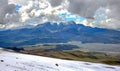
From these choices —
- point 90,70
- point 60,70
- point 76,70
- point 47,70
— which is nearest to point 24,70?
point 47,70

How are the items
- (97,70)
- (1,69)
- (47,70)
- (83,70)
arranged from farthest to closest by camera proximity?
(97,70)
(83,70)
(47,70)
(1,69)

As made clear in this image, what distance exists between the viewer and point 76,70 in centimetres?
3425

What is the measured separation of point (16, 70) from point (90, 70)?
41.5ft

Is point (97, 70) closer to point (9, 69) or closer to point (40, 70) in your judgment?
point (40, 70)

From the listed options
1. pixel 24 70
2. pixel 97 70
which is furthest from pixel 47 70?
pixel 97 70

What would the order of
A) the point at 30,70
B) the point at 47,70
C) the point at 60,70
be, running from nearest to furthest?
the point at 30,70 < the point at 47,70 < the point at 60,70

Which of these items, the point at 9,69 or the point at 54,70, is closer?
the point at 9,69

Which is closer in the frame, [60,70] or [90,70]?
[60,70]

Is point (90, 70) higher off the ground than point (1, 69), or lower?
lower

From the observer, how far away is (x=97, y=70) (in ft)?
123

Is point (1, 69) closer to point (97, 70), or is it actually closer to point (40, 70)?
point (40, 70)

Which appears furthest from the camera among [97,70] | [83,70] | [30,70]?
[97,70]

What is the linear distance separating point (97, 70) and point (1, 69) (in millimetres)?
15847

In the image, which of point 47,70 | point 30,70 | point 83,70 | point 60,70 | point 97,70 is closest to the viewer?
point 30,70
